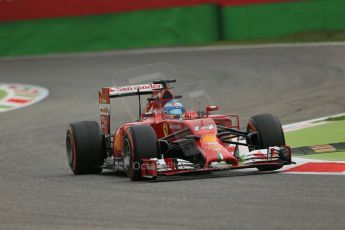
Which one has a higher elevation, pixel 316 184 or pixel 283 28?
pixel 283 28

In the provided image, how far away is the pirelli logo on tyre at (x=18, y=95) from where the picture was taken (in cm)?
2405

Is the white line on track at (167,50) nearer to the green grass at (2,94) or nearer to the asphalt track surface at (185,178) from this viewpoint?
the asphalt track surface at (185,178)

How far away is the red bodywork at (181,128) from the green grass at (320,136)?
54.7 inches

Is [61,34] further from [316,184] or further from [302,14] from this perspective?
[316,184]

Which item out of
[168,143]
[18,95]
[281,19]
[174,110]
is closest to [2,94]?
[18,95]

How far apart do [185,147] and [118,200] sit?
7.43ft

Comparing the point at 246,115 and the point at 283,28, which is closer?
the point at 246,115

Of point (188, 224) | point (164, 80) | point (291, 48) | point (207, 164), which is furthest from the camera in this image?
point (291, 48)

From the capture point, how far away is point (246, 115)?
19.6 metres

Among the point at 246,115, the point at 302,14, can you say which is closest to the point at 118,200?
the point at 246,115

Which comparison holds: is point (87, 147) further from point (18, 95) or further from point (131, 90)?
point (18, 95)

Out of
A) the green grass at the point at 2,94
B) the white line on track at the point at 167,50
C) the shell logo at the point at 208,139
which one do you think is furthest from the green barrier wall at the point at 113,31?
the shell logo at the point at 208,139

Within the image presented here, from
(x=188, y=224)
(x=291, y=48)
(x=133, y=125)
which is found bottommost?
(x=188, y=224)

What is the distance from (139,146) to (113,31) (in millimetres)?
23133
